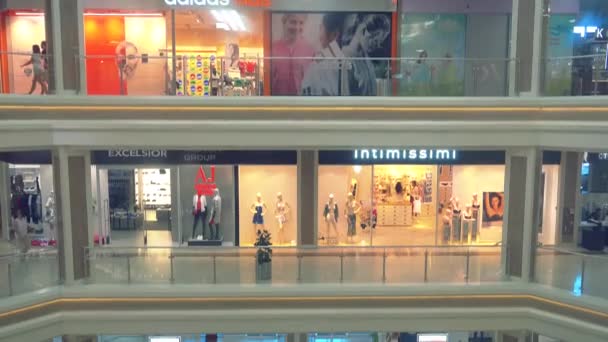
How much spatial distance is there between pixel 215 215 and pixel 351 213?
3.19m

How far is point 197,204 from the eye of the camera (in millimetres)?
12312

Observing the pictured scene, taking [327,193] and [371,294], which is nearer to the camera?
[371,294]

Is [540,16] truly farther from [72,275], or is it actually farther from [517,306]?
[72,275]

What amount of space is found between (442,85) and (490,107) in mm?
858

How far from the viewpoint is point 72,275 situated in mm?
8766

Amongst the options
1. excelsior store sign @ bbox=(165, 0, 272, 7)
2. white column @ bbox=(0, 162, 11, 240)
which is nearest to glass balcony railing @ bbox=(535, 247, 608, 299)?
excelsior store sign @ bbox=(165, 0, 272, 7)

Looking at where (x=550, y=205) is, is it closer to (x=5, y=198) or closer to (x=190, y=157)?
(x=190, y=157)

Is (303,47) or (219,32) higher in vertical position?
(219,32)

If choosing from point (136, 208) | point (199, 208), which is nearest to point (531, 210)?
point (199, 208)

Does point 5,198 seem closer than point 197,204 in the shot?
No

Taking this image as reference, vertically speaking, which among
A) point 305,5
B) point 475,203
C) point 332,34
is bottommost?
point 475,203

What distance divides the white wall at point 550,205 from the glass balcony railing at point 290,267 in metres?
3.17

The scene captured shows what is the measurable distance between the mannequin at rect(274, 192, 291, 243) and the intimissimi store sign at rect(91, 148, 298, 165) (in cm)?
102

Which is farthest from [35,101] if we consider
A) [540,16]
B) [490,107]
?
[540,16]
